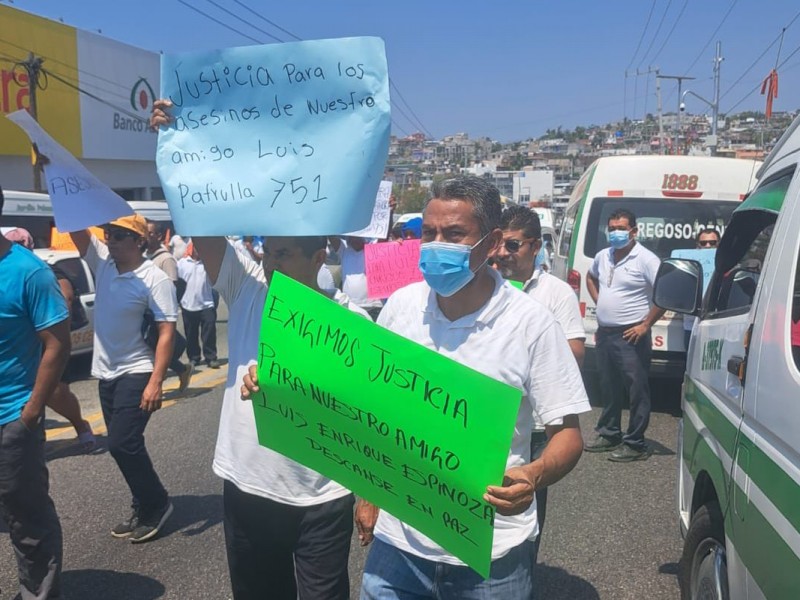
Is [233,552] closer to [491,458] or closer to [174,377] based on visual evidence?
[491,458]

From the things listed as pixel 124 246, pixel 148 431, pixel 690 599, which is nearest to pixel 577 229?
pixel 148 431

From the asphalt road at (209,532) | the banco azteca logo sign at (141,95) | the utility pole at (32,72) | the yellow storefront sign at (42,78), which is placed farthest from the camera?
the banco azteca logo sign at (141,95)

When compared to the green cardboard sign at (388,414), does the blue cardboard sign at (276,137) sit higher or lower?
higher

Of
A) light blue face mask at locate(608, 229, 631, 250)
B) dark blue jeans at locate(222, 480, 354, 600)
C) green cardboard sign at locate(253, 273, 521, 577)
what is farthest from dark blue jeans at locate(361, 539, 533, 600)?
light blue face mask at locate(608, 229, 631, 250)

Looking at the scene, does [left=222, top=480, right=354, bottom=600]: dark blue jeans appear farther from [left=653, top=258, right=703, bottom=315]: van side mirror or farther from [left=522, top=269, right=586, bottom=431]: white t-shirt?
[left=653, top=258, right=703, bottom=315]: van side mirror

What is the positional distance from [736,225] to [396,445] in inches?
81.0

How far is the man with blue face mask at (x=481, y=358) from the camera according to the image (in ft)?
7.47

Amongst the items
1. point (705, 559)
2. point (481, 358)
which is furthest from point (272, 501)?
point (705, 559)

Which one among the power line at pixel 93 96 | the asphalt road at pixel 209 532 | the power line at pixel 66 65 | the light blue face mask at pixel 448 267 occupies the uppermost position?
the power line at pixel 66 65

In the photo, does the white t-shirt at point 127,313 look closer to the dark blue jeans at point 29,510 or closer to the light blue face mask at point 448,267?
the dark blue jeans at point 29,510

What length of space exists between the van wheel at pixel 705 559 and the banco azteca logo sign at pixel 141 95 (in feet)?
95.3

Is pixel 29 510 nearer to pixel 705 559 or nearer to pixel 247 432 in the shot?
pixel 247 432

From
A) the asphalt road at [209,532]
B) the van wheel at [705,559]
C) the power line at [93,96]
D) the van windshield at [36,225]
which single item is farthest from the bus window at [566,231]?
the power line at [93,96]

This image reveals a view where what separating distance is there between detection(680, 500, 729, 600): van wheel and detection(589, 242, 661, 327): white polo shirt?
146 inches
